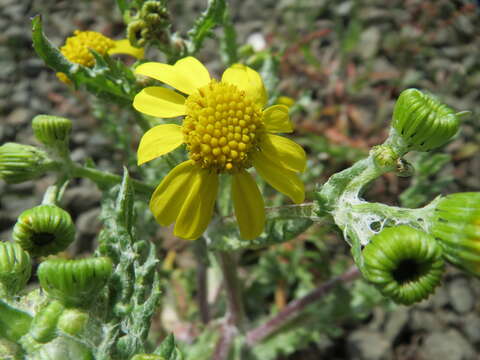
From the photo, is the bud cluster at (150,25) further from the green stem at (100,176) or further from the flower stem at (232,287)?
the flower stem at (232,287)

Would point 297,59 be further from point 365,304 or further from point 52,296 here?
point 52,296

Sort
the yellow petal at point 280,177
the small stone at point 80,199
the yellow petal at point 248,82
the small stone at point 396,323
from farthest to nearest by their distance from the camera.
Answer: the small stone at point 80,199 → the small stone at point 396,323 → the yellow petal at point 248,82 → the yellow petal at point 280,177

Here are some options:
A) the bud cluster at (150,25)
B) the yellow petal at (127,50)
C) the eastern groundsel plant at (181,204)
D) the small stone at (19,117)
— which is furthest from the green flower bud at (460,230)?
the small stone at (19,117)

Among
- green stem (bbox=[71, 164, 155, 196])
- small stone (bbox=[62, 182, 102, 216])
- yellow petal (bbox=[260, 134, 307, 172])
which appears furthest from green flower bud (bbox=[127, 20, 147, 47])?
small stone (bbox=[62, 182, 102, 216])

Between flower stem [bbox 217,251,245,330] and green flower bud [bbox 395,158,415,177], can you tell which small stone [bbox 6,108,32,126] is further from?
green flower bud [bbox 395,158,415,177]

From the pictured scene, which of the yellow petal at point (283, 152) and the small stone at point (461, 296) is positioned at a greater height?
the yellow petal at point (283, 152)

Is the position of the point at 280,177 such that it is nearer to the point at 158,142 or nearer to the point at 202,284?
the point at 158,142

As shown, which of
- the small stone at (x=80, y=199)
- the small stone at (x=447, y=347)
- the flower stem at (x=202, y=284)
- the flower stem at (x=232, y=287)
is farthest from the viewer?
the small stone at (x=80, y=199)
